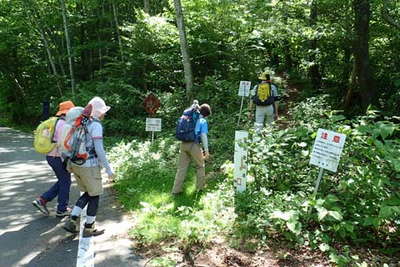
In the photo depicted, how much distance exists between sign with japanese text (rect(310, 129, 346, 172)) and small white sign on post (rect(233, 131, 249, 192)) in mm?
1224

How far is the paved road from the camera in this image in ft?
15.7

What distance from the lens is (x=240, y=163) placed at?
18.7 ft

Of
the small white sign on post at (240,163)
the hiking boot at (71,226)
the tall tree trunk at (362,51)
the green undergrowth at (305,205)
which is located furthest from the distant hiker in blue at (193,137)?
the tall tree trunk at (362,51)

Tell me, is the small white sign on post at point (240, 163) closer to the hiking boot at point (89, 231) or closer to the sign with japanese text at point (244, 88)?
the hiking boot at point (89, 231)

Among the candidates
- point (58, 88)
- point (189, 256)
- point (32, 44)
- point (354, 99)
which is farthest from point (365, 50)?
point (32, 44)

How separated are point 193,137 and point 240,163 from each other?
1379 mm

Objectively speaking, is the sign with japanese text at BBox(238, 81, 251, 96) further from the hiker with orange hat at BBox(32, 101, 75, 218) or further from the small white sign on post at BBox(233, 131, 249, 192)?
the hiker with orange hat at BBox(32, 101, 75, 218)

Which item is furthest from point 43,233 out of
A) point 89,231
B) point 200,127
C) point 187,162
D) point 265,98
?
point 265,98

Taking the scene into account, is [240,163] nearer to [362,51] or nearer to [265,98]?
[265,98]

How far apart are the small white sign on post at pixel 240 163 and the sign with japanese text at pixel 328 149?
1.22 m

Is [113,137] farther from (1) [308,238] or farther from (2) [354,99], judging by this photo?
(1) [308,238]

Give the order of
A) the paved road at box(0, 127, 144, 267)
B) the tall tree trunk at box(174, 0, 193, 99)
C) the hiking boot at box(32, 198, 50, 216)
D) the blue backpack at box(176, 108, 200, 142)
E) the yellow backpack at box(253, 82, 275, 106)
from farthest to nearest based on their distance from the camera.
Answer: the tall tree trunk at box(174, 0, 193, 99), the yellow backpack at box(253, 82, 275, 106), the blue backpack at box(176, 108, 200, 142), the hiking boot at box(32, 198, 50, 216), the paved road at box(0, 127, 144, 267)

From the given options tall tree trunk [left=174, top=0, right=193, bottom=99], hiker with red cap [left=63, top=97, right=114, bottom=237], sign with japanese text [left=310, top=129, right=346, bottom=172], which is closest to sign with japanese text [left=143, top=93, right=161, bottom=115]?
tall tree trunk [left=174, top=0, right=193, bottom=99]

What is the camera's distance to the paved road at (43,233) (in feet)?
15.7
